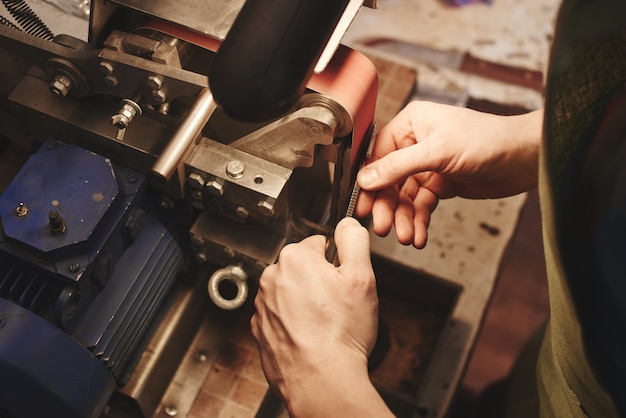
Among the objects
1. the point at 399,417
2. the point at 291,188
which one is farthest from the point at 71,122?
the point at 399,417

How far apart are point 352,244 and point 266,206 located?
0.43 feet

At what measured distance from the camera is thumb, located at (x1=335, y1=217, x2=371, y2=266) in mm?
865

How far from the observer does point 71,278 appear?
82 centimetres

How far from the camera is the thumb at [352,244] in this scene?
865 mm

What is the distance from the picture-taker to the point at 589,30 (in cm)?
61

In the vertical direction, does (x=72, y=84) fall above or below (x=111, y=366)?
above

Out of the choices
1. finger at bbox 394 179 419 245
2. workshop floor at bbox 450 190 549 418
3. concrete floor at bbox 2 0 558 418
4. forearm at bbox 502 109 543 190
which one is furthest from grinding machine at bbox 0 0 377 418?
workshop floor at bbox 450 190 549 418

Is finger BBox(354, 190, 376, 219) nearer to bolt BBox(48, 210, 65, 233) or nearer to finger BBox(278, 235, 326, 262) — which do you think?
finger BBox(278, 235, 326, 262)

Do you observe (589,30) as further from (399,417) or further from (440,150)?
(399,417)

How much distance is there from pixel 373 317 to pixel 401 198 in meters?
0.28

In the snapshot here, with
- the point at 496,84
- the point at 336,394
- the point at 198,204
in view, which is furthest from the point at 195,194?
the point at 496,84

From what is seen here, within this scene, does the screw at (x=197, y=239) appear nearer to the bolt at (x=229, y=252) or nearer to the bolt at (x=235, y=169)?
the bolt at (x=229, y=252)

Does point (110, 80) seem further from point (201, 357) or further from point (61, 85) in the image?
point (201, 357)

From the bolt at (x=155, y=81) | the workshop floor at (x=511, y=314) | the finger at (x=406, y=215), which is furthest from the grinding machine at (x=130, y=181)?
the workshop floor at (x=511, y=314)
